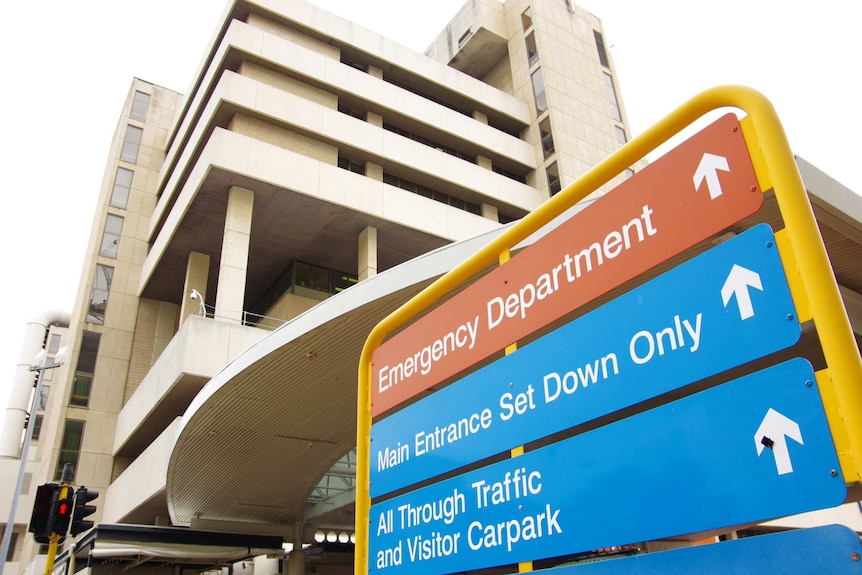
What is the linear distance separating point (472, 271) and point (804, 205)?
4.85 ft

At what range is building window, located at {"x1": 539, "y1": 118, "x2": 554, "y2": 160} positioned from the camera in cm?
3453

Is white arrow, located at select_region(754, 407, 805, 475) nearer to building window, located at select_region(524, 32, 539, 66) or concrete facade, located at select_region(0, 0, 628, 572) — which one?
concrete facade, located at select_region(0, 0, 628, 572)

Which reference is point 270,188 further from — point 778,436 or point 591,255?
point 778,436

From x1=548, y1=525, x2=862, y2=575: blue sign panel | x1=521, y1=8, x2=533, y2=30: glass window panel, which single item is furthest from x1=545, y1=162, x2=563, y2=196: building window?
x1=548, y1=525, x2=862, y2=575: blue sign panel

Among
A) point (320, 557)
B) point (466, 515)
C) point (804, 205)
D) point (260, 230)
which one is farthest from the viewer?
point (260, 230)

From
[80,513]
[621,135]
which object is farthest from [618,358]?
[621,135]

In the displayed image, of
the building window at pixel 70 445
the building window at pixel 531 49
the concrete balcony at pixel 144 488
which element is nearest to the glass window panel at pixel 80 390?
the building window at pixel 70 445

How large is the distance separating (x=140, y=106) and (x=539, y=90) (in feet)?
69.1

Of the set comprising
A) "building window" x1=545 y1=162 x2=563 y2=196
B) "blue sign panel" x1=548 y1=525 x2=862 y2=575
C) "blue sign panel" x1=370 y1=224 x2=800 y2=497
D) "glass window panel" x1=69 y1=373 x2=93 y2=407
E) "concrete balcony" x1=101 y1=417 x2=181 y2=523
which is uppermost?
"building window" x1=545 y1=162 x2=563 y2=196

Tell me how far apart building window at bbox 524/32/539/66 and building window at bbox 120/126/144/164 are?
2092 cm

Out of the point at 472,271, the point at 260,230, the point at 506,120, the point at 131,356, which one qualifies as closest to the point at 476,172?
the point at 506,120

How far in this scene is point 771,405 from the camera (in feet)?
4.99

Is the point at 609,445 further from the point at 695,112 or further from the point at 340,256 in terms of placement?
the point at 340,256

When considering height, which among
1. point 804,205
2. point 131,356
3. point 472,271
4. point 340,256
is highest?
point 340,256
